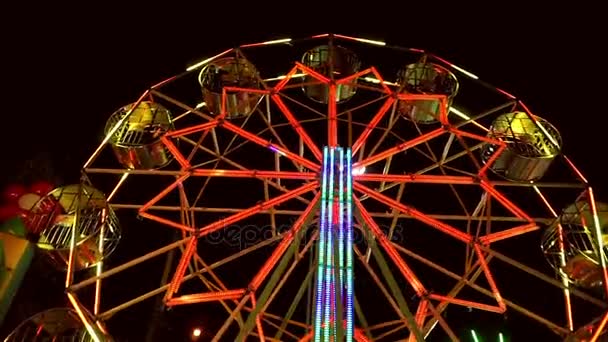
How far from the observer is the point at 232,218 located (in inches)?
492

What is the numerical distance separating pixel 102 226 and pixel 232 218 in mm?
3071

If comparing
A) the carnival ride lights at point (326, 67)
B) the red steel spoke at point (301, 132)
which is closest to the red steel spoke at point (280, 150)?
the red steel spoke at point (301, 132)

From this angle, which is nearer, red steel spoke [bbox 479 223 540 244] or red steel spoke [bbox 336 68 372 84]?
red steel spoke [bbox 479 223 540 244]

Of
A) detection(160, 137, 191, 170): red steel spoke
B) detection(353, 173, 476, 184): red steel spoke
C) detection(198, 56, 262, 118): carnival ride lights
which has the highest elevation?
detection(198, 56, 262, 118): carnival ride lights

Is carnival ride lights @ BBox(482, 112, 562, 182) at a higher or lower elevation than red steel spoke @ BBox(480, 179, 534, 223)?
higher

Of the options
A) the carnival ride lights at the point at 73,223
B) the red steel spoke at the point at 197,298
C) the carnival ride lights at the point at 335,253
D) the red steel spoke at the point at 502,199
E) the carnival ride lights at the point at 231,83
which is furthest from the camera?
the carnival ride lights at the point at 231,83

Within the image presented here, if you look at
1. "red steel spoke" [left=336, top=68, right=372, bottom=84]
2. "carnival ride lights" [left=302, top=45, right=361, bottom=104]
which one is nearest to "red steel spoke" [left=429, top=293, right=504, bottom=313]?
"red steel spoke" [left=336, top=68, right=372, bottom=84]

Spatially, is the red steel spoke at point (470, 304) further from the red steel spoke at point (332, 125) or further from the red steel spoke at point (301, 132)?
the red steel spoke at point (332, 125)

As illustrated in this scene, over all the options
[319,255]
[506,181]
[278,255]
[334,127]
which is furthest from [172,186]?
[506,181]

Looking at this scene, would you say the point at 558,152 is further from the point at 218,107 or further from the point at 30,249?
the point at 30,249

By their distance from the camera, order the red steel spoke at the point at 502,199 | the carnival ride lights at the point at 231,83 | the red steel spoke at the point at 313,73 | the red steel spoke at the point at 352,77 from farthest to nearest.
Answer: the carnival ride lights at the point at 231,83 < the red steel spoke at the point at 313,73 < the red steel spoke at the point at 352,77 < the red steel spoke at the point at 502,199

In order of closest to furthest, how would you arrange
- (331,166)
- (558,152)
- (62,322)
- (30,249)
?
1. (331,166)
2. (62,322)
3. (558,152)
4. (30,249)

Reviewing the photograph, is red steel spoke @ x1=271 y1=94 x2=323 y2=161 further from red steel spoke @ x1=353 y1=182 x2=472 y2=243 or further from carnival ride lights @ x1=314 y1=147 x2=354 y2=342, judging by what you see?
carnival ride lights @ x1=314 y1=147 x2=354 y2=342

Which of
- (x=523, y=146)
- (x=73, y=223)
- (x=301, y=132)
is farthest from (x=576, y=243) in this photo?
(x=73, y=223)
